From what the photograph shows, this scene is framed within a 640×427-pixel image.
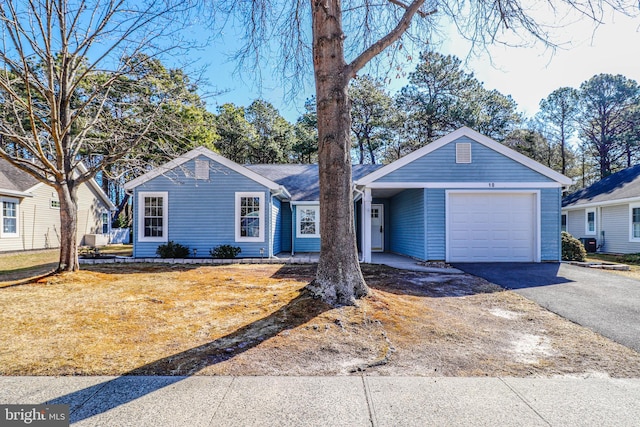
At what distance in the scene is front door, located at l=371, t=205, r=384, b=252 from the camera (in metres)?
15.3

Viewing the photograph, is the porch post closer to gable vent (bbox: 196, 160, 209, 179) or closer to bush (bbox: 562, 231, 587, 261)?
gable vent (bbox: 196, 160, 209, 179)

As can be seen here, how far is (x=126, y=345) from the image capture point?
12.9 feet

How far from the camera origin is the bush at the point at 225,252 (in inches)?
460

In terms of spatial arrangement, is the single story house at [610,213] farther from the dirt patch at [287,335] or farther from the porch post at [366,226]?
the dirt patch at [287,335]

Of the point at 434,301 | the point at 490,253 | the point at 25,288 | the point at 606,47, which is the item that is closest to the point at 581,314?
the point at 434,301

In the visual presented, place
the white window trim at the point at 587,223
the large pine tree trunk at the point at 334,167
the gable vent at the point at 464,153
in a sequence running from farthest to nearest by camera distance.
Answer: the white window trim at the point at 587,223, the gable vent at the point at 464,153, the large pine tree trunk at the point at 334,167

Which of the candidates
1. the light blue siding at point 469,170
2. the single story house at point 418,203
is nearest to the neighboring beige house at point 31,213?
the single story house at point 418,203

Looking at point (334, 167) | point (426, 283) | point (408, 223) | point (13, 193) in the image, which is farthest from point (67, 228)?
point (13, 193)

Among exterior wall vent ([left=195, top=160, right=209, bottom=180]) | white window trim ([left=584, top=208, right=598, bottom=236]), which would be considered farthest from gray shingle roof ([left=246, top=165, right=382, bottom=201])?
white window trim ([left=584, top=208, right=598, bottom=236])

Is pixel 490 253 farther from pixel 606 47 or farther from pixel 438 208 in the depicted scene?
pixel 606 47

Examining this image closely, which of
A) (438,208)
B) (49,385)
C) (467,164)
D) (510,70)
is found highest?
(510,70)

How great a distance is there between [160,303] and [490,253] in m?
9.72

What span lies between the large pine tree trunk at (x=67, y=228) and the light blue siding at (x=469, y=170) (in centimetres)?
849

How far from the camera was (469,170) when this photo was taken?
35.4 ft
